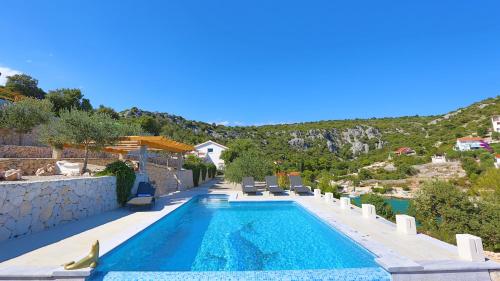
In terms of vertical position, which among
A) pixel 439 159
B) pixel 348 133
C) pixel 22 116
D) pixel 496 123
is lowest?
pixel 439 159

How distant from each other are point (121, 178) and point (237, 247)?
5.21 m

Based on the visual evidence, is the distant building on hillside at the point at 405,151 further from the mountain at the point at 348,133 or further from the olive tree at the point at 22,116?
the olive tree at the point at 22,116

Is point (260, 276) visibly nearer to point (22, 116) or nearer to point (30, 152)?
point (30, 152)

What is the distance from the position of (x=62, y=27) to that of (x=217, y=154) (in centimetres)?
2634

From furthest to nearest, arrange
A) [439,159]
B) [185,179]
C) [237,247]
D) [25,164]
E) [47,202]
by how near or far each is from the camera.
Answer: [439,159], [185,179], [25,164], [47,202], [237,247]

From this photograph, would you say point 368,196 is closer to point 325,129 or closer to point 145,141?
point 145,141

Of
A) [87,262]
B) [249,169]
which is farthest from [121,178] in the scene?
[249,169]

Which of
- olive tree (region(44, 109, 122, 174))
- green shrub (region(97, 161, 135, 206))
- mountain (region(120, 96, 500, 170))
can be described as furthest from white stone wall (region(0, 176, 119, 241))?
mountain (region(120, 96, 500, 170))

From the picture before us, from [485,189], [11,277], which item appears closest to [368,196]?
[485,189]

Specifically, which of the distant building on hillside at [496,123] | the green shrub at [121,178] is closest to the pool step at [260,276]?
the green shrub at [121,178]

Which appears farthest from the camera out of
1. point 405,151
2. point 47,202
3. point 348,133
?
point 348,133

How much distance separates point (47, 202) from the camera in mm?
5484

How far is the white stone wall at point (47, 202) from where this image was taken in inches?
181

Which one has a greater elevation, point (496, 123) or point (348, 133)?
point (348, 133)
